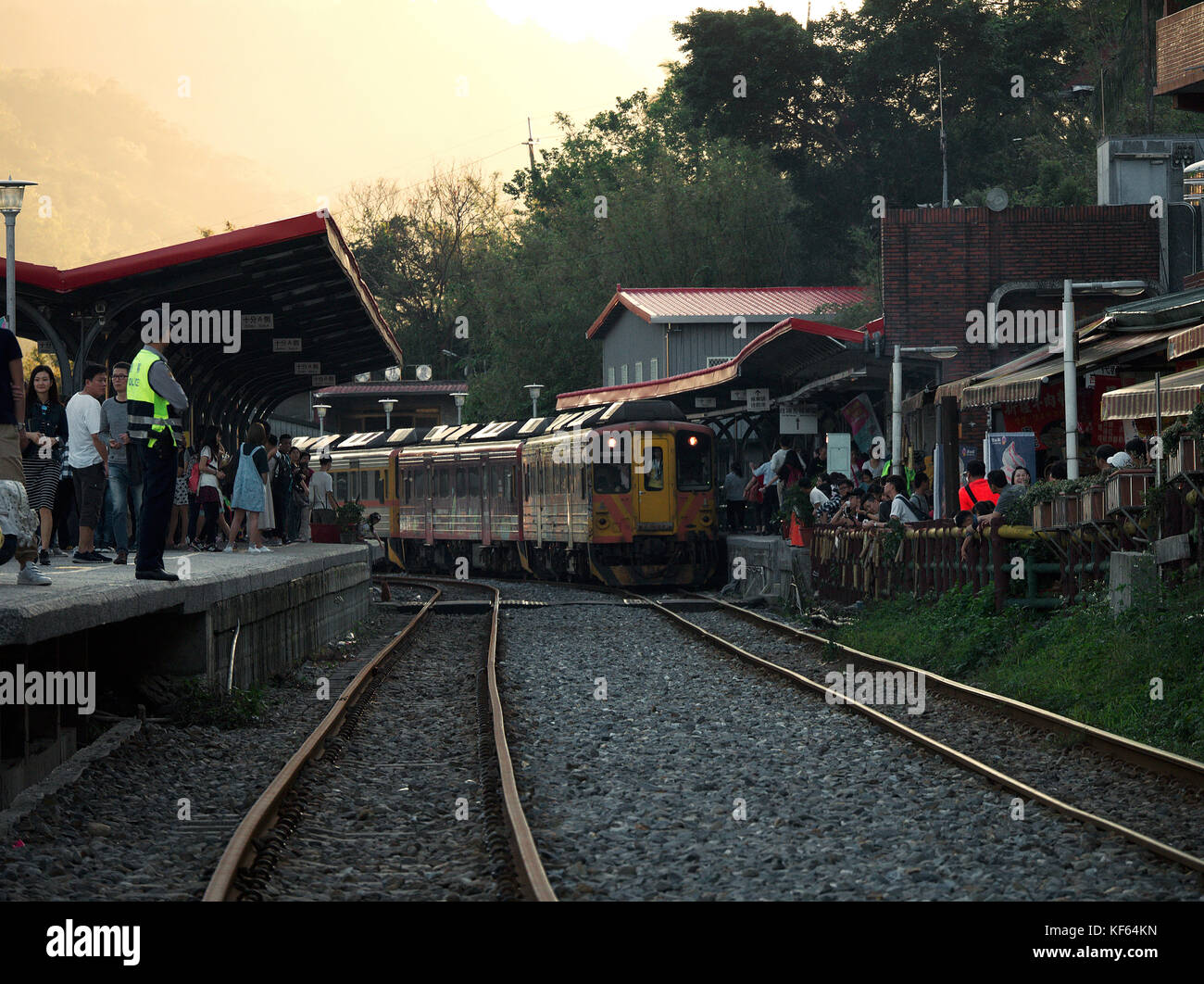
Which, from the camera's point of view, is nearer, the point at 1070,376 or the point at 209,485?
the point at 1070,376

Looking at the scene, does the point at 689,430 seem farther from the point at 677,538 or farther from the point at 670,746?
the point at 670,746

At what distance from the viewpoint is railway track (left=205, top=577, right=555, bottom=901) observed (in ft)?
20.8

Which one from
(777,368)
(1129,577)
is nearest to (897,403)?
(777,368)

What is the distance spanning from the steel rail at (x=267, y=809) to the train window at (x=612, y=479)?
44.3ft

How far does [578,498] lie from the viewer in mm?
26797

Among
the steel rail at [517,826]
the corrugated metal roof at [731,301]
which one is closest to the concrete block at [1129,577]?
the steel rail at [517,826]

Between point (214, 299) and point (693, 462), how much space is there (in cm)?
1117

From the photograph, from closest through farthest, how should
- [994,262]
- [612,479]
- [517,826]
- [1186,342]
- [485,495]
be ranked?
[517,826] < [1186,342] < [612,479] < [994,262] < [485,495]

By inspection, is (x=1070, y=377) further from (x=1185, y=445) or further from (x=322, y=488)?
(x=322, y=488)

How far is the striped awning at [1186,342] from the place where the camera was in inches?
510

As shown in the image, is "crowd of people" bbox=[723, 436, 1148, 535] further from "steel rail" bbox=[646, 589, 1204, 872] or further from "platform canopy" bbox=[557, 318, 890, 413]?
"steel rail" bbox=[646, 589, 1204, 872]

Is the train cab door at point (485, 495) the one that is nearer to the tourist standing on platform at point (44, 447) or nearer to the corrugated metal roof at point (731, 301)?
the corrugated metal roof at point (731, 301)

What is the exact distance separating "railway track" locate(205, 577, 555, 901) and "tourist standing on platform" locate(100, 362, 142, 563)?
223 cm
